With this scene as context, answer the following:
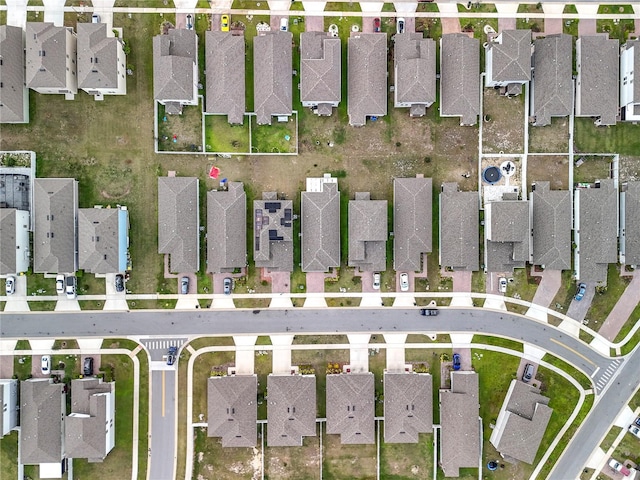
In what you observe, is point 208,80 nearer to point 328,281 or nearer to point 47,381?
point 328,281

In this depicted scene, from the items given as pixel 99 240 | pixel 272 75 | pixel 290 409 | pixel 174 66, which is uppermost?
pixel 174 66

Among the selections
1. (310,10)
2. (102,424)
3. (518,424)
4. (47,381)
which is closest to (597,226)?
(518,424)

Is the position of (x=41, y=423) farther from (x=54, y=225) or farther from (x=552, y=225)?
(x=552, y=225)

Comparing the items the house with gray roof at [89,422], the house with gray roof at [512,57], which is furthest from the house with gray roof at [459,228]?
the house with gray roof at [89,422]

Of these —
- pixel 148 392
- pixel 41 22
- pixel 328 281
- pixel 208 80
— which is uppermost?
pixel 41 22

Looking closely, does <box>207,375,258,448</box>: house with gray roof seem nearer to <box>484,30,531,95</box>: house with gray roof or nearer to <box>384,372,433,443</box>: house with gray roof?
<box>384,372,433,443</box>: house with gray roof

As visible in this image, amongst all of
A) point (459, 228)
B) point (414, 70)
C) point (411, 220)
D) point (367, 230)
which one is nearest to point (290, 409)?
point (367, 230)
